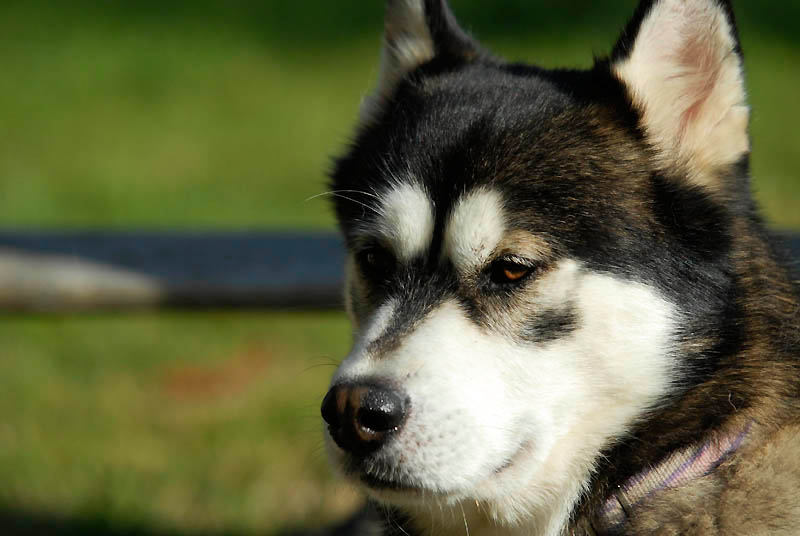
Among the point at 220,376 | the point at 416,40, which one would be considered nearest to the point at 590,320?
the point at 416,40

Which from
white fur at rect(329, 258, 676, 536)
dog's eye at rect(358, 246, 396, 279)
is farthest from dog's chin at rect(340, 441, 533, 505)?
dog's eye at rect(358, 246, 396, 279)

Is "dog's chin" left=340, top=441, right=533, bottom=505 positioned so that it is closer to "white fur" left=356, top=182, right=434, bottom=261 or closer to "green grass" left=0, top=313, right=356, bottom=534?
"green grass" left=0, top=313, right=356, bottom=534

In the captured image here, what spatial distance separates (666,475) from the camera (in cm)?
253

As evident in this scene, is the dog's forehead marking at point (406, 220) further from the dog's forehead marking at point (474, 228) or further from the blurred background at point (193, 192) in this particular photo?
the blurred background at point (193, 192)

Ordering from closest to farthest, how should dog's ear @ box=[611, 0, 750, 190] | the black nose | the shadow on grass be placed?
1. the black nose
2. dog's ear @ box=[611, 0, 750, 190]
3. the shadow on grass

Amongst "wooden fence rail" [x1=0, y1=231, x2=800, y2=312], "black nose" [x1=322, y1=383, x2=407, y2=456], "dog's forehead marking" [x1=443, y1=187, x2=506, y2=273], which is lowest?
"wooden fence rail" [x1=0, y1=231, x2=800, y2=312]

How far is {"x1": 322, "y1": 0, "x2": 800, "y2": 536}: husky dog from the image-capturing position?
8.03 ft

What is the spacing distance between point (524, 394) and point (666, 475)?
409 mm

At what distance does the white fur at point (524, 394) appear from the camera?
241cm

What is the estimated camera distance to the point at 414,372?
7.88 feet

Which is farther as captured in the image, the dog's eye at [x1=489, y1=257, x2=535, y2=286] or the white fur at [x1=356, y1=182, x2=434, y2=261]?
the white fur at [x1=356, y1=182, x2=434, y2=261]

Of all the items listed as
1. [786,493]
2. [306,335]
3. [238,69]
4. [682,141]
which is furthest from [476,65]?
[238,69]

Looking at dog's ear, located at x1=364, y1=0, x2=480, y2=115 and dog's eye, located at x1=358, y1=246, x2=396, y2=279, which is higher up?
dog's ear, located at x1=364, y1=0, x2=480, y2=115

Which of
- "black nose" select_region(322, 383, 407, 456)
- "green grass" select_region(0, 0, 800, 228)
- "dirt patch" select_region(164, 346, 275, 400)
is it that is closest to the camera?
"black nose" select_region(322, 383, 407, 456)
